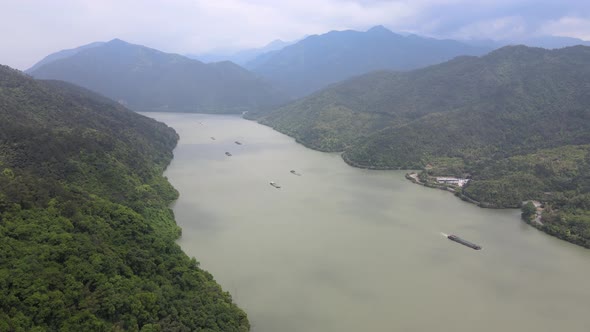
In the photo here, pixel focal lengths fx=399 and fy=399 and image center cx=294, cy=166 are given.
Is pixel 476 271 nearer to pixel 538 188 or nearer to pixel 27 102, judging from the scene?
pixel 538 188

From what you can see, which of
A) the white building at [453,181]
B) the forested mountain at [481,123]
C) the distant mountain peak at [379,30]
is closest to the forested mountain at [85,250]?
the forested mountain at [481,123]

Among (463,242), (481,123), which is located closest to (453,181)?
(463,242)

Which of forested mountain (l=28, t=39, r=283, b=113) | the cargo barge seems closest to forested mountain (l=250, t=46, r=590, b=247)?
the cargo barge

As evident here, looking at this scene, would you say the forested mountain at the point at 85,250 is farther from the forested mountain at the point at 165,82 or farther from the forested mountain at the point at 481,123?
the forested mountain at the point at 165,82

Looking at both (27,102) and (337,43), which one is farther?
(337,43)

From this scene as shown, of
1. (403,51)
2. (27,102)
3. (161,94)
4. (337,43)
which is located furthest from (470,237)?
(337,43)

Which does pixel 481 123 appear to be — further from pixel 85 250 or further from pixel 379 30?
pixel 379 30

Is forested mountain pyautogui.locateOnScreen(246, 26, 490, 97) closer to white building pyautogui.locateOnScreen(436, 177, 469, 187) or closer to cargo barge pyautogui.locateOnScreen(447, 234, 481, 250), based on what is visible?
white building pyautogui.locateOnScreen(436, 177, 469, 187)
